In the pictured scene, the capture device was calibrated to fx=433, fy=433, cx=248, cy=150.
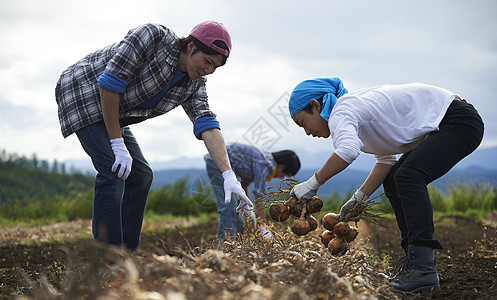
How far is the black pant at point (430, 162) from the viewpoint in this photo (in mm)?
2268

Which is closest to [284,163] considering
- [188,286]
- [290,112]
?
[290,112]

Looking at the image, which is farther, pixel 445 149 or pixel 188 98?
pixel 188 98

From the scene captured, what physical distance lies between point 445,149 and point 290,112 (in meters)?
0.89

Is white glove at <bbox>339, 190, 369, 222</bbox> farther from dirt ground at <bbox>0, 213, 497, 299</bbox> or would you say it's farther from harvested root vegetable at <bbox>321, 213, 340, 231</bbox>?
dirt ground at <bbox>0, 213, 497, 299</bbox>

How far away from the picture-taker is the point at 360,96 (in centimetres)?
247

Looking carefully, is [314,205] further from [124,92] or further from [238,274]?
[124,92]

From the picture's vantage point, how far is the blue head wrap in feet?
8.41

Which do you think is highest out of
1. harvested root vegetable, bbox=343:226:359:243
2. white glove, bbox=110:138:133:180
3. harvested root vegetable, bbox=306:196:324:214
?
white glove, bbox=110:138:133:180

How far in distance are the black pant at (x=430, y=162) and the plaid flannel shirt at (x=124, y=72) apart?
1597 mm

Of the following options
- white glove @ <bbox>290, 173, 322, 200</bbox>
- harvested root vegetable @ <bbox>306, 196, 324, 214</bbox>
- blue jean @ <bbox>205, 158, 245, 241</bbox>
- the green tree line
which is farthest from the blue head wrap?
the green tree line

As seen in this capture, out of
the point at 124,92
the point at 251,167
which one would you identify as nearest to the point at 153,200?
the point at 251,167

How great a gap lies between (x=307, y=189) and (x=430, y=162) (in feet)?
2.24

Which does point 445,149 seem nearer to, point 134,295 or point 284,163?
point 134,295

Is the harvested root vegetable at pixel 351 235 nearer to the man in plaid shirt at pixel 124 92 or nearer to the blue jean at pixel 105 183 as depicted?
the man in plaid shirt at pixel 124 92
